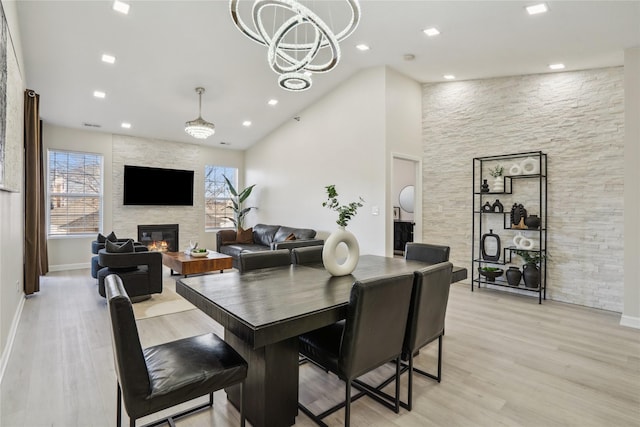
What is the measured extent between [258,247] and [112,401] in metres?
4.81

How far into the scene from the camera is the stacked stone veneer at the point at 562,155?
4.36 meters

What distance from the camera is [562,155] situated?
15.5 feet

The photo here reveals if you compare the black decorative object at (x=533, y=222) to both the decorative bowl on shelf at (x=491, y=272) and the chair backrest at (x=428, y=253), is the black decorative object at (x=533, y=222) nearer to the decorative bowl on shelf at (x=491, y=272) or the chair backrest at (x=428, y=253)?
the decorative bowl on shelf at (x=491, y=272)

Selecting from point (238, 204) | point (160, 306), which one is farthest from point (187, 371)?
point (238, 204)

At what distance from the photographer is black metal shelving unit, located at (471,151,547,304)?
483 cm

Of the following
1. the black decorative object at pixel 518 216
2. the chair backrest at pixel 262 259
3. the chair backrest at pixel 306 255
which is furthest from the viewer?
the black decorative object at pixel 518 216

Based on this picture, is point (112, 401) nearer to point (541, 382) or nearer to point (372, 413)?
point (372, 413)

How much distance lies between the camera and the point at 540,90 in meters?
4.90

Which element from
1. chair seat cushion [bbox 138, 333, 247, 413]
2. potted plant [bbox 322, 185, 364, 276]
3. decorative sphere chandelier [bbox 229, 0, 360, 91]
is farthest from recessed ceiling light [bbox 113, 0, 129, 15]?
chair seat cushion [bbox 138, 333, 247, 413]

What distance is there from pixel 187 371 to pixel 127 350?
0.32m

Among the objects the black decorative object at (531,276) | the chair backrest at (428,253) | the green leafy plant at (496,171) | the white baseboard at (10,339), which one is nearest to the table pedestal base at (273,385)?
the chair backrest at (428,253)

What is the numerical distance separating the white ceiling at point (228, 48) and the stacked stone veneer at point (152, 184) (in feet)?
3.15

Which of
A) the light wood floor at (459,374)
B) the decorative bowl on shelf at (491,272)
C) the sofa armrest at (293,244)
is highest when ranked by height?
the sofa armrest at (293,244)

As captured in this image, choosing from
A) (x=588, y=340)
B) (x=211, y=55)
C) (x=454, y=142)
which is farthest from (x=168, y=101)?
(x=588, y=340)
